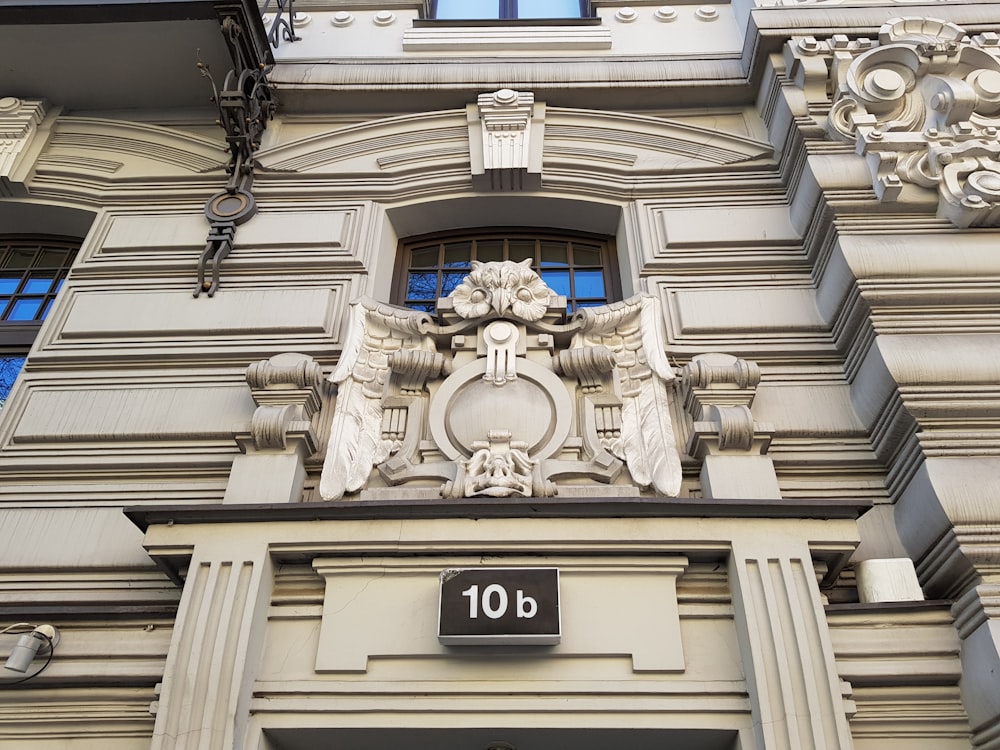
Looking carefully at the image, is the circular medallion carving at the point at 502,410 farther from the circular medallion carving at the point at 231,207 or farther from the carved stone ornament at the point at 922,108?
Answer: the carved stone ornament at the point at 922,108

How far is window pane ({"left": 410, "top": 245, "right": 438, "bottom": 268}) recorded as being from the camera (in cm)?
773

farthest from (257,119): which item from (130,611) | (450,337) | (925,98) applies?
(925,98)

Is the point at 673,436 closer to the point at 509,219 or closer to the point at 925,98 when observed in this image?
the point at 509,219

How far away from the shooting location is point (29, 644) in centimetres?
461

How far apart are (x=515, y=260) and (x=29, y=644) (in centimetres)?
493

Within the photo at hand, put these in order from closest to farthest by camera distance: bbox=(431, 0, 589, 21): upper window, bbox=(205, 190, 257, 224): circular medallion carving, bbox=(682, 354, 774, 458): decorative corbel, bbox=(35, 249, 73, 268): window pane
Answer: bbox=(682, 354, 774, 458): decorative corbel
bbox=(205, 190, 257, 224): circular medallion carving
bbox=(35, 249, 73, 268): window pane
bbox=(431, 0, 589, 21): upper window

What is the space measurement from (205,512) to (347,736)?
5.02 ft

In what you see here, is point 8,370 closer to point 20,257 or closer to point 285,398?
point 20,257

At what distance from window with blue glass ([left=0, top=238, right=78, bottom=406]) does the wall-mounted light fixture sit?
2787 millimetres

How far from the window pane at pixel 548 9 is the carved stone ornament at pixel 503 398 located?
5.09 m

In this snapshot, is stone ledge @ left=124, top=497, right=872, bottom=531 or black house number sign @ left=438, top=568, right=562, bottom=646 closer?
black house number sign @ left=438, top=568, right=562, bottom=646

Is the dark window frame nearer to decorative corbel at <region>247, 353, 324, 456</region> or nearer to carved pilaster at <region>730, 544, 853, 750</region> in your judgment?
decorative corbel at <region>247, 353, 324, 456</region>

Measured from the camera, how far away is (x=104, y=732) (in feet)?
15.0

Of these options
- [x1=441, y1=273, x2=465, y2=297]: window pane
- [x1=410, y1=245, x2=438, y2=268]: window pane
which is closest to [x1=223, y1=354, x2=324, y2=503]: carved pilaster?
[x1=441, y1=273, x2=465, y2=297]: window pane
